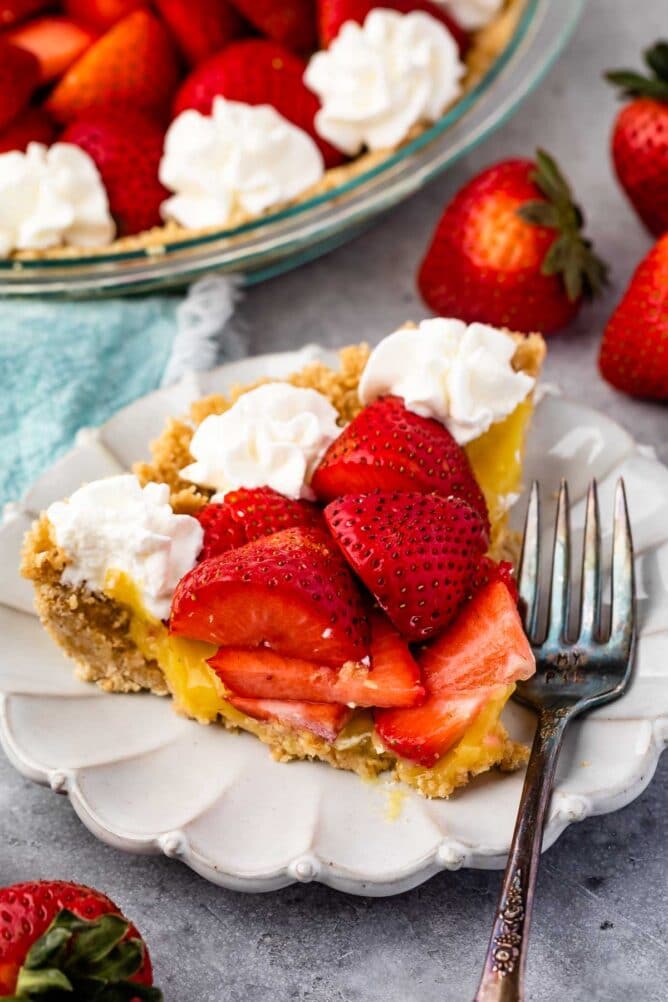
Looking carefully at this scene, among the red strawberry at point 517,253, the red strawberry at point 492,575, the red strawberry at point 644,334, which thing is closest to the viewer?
the red strawberry at point 492,575

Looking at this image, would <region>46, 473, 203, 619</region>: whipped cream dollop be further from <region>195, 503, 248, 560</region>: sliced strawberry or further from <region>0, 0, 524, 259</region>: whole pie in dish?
<region>0, 0, 524, 259</region>: whole pie in dish

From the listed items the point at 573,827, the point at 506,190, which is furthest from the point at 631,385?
the point at 573,827

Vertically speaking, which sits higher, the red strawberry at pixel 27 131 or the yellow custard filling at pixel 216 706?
the red strawberry at pixel 27 131

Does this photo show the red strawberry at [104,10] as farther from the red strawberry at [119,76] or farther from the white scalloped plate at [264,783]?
the white scalloped plate at [264,783]

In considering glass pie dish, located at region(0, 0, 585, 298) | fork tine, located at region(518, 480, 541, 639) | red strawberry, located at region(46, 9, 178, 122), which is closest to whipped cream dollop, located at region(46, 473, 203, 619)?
fork tine, located at region(518, 480, 541, 639)

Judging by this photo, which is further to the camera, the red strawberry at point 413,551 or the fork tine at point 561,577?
the fork tine at point 561,577

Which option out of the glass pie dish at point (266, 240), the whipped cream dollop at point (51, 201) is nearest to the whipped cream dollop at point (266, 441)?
the glass pie dish at point (266, 240)

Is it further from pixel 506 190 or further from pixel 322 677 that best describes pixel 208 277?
pixel 322 677
